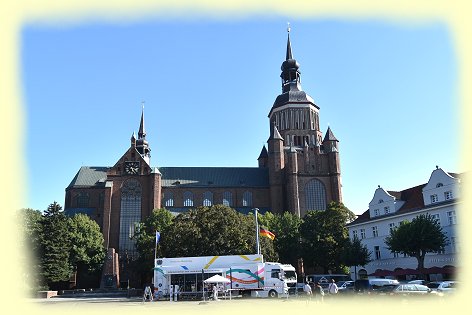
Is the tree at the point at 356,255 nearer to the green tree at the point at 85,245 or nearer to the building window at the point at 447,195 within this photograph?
the building window at the point at 447,195

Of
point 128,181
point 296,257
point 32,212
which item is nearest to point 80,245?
point 32,212

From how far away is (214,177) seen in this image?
97.1 meters

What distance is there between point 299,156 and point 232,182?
54.5 feet

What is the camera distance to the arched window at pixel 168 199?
299 ft

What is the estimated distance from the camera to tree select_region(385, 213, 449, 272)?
4203 cm

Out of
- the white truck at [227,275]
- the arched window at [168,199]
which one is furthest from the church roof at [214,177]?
the white truck at [227,275]

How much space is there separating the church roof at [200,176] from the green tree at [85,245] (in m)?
18.0

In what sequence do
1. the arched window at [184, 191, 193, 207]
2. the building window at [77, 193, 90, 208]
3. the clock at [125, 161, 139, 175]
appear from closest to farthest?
the clock at [125, 161, 139, 175], the building window at [77, 193, 90, 208], the arched window at [184, 191, 193, 207]

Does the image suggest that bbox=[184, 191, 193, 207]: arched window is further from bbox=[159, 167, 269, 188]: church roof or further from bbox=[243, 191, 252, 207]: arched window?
bbox=[243, 191, 252, 207]: arched window

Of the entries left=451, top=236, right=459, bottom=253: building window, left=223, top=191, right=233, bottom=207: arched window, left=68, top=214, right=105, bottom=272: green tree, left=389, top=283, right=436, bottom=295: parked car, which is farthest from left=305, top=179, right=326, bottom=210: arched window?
left=389, top=283, right=436, bottom=295: parked car

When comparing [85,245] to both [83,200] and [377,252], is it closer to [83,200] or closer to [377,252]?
[83,200]

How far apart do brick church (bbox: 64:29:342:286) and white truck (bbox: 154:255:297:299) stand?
45699 millimetres

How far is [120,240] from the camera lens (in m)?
81.7

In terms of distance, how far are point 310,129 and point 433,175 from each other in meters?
51.1
